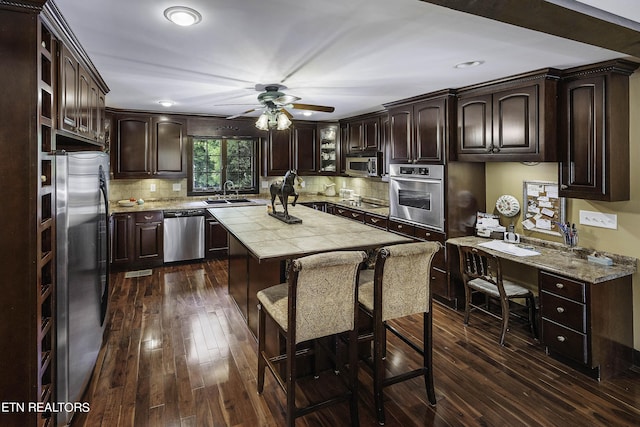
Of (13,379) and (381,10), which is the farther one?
(381,10)

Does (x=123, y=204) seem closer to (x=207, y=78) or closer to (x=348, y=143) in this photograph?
(x=207, y=78)

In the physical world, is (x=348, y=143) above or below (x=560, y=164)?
above

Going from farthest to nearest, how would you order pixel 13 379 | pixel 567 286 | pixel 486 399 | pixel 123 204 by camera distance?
pixel 123 204 < pixel 567 286 < pixel 486 399 < pixel 13 379

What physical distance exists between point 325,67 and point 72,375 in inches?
109

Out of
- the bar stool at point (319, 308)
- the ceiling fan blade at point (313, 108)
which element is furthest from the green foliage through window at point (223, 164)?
the bar stool at point (319, 308)

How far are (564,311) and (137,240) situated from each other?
17.0ft

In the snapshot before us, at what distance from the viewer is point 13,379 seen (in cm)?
168

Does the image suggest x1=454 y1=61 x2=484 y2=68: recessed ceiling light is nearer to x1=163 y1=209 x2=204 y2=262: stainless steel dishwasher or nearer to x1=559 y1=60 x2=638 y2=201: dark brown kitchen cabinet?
x1=559 y1=60 x2=638 y2=201: dark brown kitchen cabinet

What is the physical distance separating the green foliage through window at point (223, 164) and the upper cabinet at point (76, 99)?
101 inches

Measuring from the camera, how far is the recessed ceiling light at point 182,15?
1962 mm

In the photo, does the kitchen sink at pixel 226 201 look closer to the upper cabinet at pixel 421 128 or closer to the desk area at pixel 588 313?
the upper cabinet at pixel 421 128

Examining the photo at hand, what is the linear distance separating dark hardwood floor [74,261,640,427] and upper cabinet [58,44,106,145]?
5.79ft

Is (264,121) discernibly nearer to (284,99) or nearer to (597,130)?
(284,99)

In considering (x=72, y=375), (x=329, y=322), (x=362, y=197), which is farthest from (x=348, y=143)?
(x=72, y=375)
